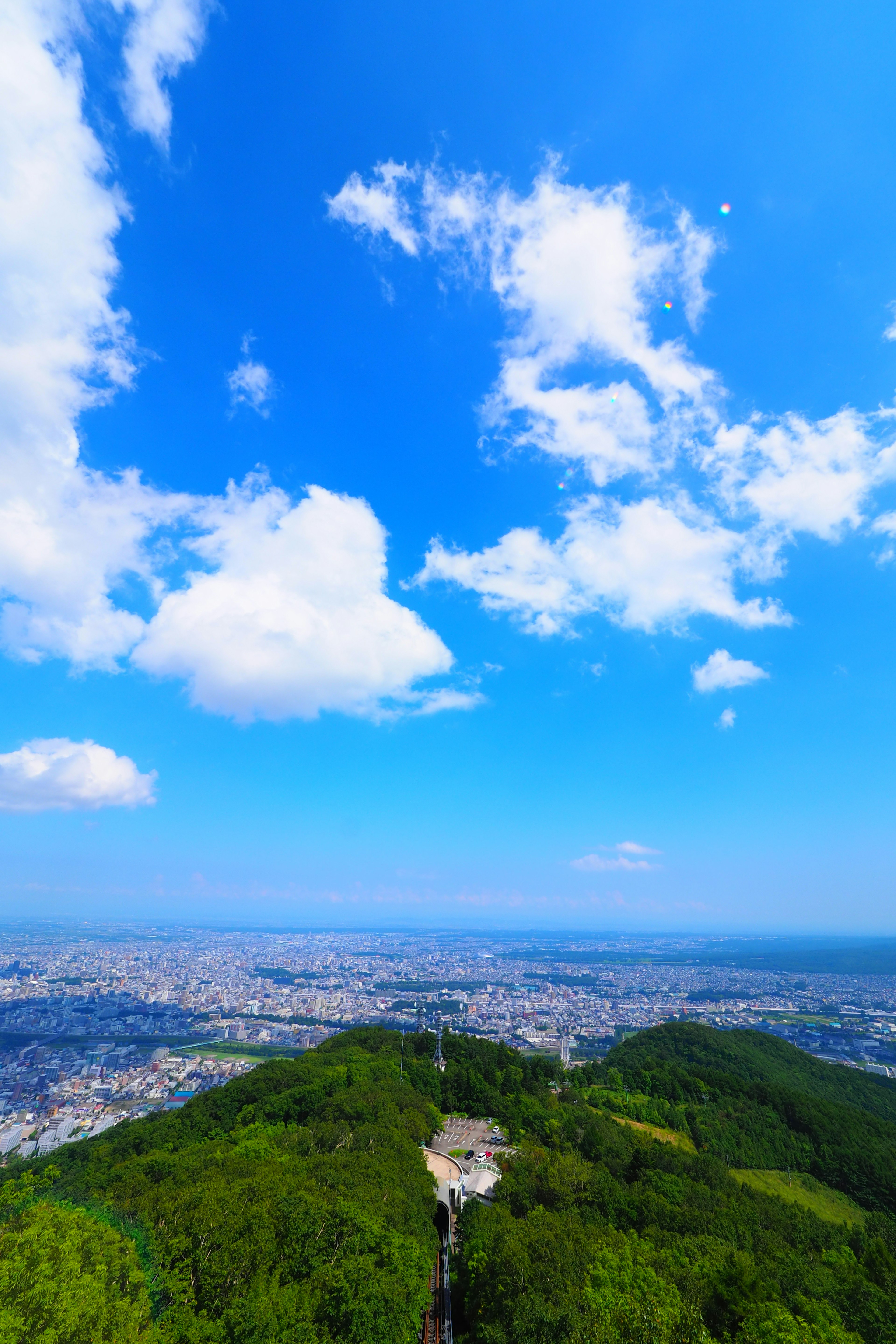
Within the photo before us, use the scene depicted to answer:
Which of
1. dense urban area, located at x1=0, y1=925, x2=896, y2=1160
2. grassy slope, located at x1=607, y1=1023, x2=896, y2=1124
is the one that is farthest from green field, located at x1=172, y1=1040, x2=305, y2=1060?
grassy slope, located at x1=607, y1=1023, x2=896, y2=1124

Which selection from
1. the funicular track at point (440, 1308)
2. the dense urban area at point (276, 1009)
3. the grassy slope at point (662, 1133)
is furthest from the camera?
the dense urban area at point (276, 1009)

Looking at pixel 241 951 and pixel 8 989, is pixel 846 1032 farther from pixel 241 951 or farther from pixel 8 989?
pixel 241 951

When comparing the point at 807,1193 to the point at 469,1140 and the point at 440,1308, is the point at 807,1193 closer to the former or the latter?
the point at 469,1140

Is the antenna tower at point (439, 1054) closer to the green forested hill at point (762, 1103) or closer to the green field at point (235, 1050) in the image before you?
the green forested hill at point (762, 1103)

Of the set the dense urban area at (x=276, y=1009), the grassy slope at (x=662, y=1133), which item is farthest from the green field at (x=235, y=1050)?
the grassy slope at (x=662, y=1133)

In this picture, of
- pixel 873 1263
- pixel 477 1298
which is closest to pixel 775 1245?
pixel 873 1263

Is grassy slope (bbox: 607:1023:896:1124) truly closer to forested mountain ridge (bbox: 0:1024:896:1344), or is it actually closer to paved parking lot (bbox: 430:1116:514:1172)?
forested mountain ridge (bbox: 0:1024:896:1344)

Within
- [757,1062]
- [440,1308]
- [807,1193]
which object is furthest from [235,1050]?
[807,1193]
